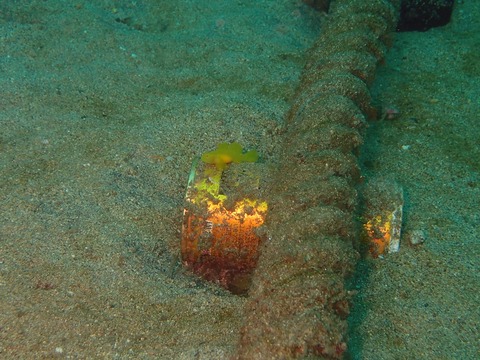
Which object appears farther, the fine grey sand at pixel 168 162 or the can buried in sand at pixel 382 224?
the can buried in sand at pixel 382 224

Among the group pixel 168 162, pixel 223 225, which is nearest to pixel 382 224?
pixel 223 225

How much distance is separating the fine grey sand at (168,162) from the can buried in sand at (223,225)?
0.16 metres

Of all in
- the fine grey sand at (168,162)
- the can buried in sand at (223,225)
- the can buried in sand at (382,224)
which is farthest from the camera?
the can buried in sand at (382,224)

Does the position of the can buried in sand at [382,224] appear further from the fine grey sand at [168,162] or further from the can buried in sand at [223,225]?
the can buried in sand at [223,225]

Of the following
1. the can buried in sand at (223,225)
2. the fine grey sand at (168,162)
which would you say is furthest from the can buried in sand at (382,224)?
the can buried in sand at (223,225)

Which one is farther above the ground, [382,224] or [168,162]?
[382,224]

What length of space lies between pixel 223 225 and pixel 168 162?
4.14ft

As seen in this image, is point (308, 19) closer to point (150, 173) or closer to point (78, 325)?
point (150, 173)

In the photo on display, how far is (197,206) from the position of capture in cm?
327

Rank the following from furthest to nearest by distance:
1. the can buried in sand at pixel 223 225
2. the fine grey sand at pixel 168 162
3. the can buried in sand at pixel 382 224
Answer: the can buried in sand at pixel 382 224 < the can buried in sand at pixel 223 225 < the fine grey sand at pixel 168 162

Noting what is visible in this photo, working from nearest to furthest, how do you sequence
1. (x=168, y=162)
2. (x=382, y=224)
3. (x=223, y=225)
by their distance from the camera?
(x=223, y=225), (x=382, y=224), (x=168, y=162)

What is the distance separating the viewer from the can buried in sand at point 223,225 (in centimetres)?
323

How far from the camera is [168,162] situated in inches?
167

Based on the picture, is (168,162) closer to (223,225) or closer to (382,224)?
(223,225)
